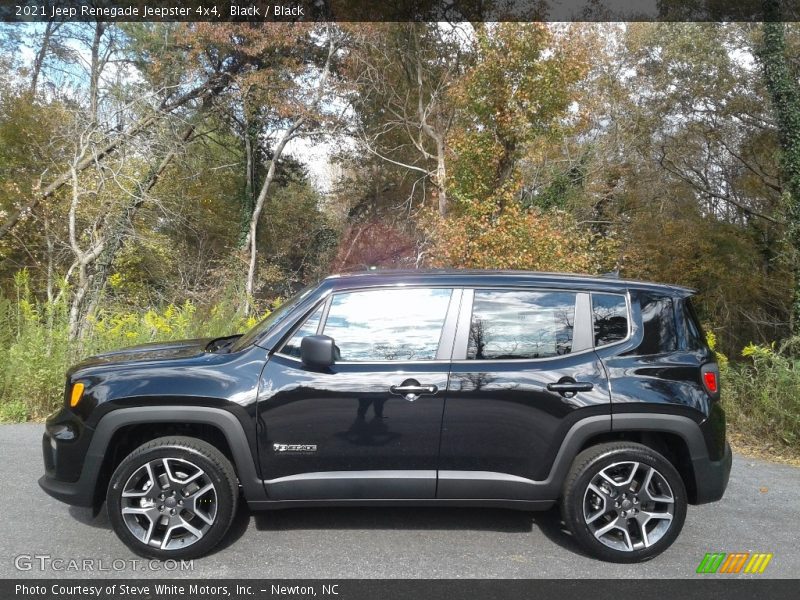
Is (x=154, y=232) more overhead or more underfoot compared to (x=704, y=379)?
more overhead

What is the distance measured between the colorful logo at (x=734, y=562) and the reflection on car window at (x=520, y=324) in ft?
4.95

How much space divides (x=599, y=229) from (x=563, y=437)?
23371 millimetres

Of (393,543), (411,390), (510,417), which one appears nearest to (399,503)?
(393,543)

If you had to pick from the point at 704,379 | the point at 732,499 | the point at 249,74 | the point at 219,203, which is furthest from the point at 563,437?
the point at 219,203

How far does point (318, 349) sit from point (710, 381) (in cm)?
241

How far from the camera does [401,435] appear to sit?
3.64m

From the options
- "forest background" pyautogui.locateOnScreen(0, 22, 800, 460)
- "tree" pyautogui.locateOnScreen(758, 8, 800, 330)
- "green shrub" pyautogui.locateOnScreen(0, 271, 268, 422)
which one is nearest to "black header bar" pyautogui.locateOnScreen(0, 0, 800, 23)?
"forest background" pyautogui.locateOnScreen(0, 22, 800, 460)

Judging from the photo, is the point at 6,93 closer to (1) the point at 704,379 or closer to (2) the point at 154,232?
(2) the point at 154,232

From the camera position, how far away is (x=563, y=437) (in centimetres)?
366

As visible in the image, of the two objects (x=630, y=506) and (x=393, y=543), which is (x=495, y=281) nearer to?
(x=630, y=506)

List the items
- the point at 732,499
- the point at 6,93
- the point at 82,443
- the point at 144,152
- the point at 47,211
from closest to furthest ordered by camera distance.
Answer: the point at 82,443
the point at 732,499
the point at 144,152
the point at 47,211
the point at 6,93

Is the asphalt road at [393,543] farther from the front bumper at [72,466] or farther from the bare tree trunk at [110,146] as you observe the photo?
the bare tree trunk at [110,146]

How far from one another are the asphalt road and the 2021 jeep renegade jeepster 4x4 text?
206 millimetres

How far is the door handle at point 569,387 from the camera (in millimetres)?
3658
